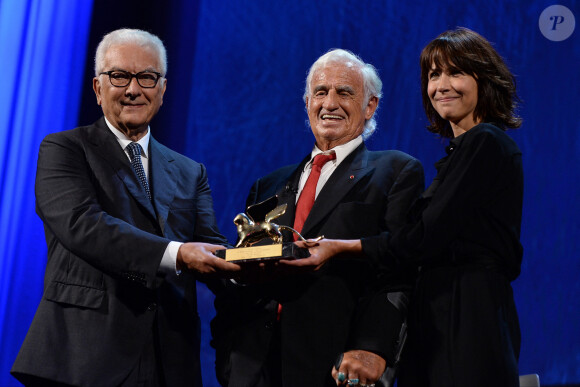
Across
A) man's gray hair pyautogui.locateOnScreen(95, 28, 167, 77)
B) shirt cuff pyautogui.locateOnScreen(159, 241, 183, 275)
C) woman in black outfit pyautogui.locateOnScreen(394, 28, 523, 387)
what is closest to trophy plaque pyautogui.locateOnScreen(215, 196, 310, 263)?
shirt cuff pyautogui.locateOnScreen(159, 241, 183, 275)

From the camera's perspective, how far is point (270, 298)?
2166 mm

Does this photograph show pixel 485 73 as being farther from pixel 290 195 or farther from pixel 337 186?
pixel 290 195

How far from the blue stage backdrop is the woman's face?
1.36 m

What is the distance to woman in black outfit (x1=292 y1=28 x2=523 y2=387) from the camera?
Answer: 180 cm

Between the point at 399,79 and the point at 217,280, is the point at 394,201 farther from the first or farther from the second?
the point at 399,79

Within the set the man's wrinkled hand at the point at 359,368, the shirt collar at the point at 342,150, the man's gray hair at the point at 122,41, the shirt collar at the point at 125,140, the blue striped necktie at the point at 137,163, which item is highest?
the man's gray hair at the point at 122,41

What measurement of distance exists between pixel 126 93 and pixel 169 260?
69 cm

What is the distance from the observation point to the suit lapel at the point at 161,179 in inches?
88.7

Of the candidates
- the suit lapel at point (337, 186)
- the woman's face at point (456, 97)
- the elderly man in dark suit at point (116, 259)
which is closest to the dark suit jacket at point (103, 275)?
the elderly man in dark suit at point (116, 259)

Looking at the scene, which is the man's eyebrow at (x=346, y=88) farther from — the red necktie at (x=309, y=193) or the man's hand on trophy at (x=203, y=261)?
the man's hand on trophy at (x=203, y=261)

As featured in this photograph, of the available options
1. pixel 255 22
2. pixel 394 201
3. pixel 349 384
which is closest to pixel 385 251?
pixel 394 201

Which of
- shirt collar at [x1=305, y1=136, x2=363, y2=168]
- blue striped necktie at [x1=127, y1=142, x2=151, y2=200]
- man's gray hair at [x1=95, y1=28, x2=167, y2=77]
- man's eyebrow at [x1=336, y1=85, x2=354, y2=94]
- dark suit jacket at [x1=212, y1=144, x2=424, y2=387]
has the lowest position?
dark suit jacket at [x1=212, y1=144, x2=424, y2=387]

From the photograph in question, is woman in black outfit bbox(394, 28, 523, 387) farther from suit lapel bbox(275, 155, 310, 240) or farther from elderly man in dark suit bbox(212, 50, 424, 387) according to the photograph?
suit lapel bbox(275, 155, 310, 240)

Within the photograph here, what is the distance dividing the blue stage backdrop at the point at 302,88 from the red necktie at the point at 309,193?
1193 mm
